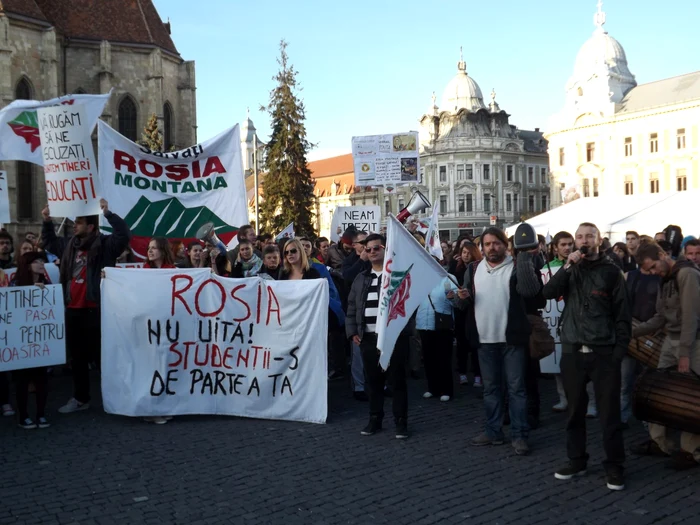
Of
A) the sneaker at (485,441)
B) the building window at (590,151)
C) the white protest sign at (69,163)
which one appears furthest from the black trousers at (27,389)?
the building window at (590,151)

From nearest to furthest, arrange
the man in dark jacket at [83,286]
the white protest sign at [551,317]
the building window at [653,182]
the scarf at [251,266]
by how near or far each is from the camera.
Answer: the man in dark jacket at [83,286]
the white protest sign at [551,317]
the scarf at [251,266]
the building window at [653,182]

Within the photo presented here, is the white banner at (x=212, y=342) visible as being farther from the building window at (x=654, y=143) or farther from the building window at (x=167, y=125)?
the building window at (x=654, y=143)

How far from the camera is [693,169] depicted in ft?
202

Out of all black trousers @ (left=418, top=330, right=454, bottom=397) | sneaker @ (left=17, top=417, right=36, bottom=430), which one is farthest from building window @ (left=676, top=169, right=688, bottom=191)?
sneaker @ (left=17, top=417, right=36, bottom=430)

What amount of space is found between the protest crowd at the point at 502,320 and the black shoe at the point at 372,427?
0.7 inches

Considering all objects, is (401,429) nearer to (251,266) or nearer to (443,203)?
(251,266)

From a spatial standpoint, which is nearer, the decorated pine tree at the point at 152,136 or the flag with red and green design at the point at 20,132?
the flag with red and green design at the point at 20,132

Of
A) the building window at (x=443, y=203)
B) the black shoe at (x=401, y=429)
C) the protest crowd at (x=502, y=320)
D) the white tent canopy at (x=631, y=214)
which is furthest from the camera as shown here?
the building window at (x=443, y=203)

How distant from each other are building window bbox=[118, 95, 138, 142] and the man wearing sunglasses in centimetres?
3523

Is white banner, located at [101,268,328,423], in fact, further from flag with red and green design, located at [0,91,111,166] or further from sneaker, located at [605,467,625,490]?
sneaker, located at [605,467,625,490]

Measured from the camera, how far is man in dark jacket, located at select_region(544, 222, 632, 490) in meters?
5.83

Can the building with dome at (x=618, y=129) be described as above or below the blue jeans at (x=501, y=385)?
above

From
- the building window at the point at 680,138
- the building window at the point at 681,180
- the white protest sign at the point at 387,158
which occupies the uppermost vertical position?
the building window at the point at 680,138

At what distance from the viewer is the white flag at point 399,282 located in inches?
275
